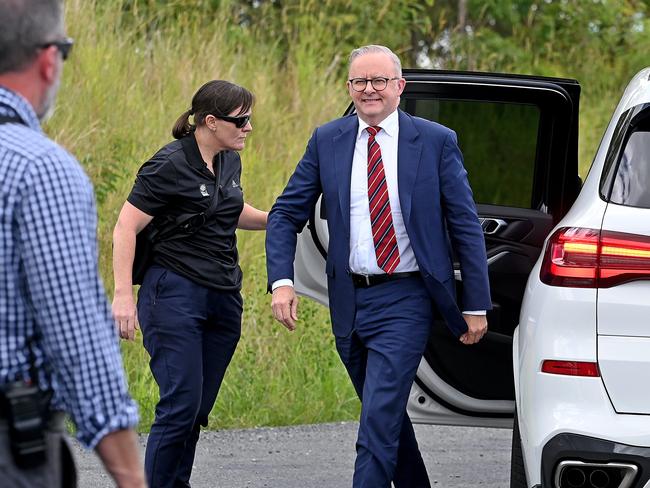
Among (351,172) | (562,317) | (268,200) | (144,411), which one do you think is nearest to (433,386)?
(351,172)

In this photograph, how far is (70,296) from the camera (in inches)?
99.9

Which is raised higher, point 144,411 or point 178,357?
point 178,357

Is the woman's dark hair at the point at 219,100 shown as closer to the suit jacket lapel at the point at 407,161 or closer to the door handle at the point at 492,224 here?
the suit jacket lapel at the point at 407,161

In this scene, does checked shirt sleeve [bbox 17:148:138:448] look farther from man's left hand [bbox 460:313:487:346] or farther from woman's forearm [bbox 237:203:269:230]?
woman's forearm [bbox 237:203:269:230]

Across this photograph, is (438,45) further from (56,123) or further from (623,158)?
(623,158)

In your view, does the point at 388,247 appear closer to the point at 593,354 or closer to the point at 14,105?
the point at 593,354

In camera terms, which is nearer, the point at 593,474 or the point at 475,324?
the point at 593,474

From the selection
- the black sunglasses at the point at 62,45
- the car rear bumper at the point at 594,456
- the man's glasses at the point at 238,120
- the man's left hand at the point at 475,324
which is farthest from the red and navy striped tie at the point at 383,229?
the black sunglasses at the point at 62,45

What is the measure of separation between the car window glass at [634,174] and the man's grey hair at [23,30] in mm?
2203

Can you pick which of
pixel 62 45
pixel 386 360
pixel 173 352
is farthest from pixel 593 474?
pixel 62 45

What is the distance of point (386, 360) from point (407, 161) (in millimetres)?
684

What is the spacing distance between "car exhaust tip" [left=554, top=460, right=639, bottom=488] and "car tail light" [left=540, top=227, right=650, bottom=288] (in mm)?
510

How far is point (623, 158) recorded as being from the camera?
4.45m

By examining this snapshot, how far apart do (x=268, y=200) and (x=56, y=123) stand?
1.63m
